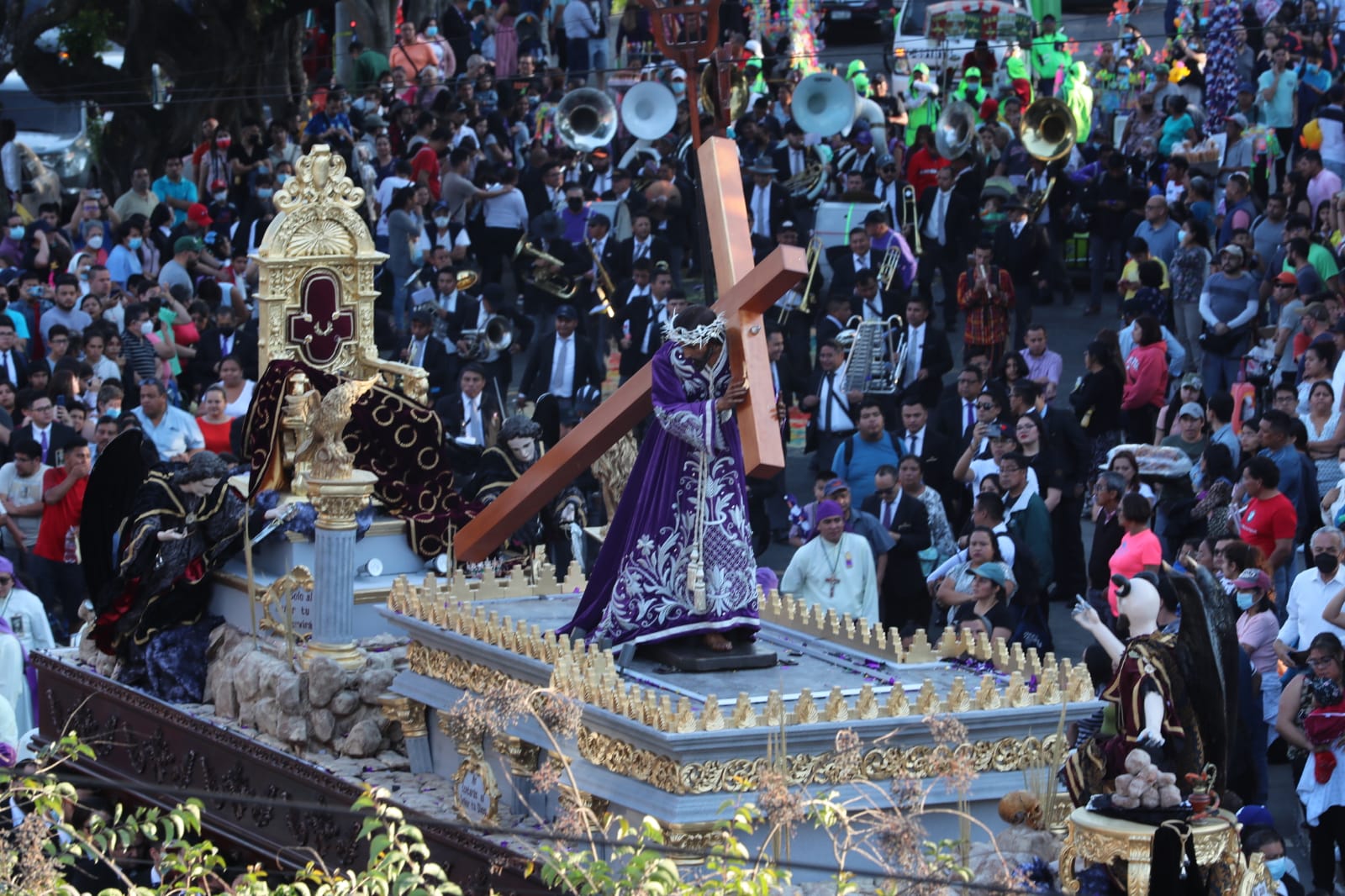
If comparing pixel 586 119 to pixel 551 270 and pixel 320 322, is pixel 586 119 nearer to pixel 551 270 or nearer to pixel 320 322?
pixel 551 270

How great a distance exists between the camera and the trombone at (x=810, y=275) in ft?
77.1

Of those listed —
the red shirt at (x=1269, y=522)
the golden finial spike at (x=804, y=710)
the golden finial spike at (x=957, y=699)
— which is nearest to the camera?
the golden finial spike at (x=804, y=710)

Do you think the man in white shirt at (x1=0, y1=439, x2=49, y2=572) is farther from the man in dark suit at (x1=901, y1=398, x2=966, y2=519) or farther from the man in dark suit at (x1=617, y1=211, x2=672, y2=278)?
the man in dark suit at (x1=617, y1=211, x2=672, y2=278)

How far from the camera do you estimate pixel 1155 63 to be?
32.2m

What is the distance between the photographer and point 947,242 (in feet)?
84.2

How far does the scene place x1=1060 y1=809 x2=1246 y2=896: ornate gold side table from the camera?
33.8 ft

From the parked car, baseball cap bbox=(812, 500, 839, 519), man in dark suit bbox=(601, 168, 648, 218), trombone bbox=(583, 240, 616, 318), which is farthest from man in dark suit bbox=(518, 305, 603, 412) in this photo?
the parked car

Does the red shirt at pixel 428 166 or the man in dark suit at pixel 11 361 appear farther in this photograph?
the red shirt at pixel 428 166

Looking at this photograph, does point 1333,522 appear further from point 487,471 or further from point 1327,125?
point 1327,125

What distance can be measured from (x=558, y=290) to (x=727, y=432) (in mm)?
11979

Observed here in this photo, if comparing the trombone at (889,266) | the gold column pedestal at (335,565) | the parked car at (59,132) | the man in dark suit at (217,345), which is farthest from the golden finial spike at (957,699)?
the parked car at (59,132)

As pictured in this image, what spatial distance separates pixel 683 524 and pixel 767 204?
44.1 feet

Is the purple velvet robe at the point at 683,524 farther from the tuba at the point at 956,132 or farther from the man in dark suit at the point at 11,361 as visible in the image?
the tuba at the point at 956,132

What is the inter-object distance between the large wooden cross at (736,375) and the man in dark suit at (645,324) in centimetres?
757
